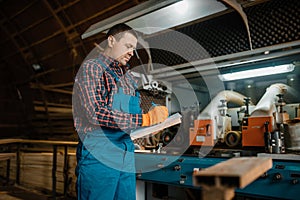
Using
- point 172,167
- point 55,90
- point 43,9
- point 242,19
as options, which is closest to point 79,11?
point 43,9

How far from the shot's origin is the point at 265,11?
216 centimetres

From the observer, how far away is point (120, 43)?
1658 millimetres

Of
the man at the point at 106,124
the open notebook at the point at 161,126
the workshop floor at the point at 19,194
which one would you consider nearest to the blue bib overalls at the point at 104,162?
the man at the point at 106,124

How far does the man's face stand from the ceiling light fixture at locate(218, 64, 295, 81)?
1.15 m

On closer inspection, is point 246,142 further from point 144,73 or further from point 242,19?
point 144,73

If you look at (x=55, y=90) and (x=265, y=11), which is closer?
(x=265, y=11)

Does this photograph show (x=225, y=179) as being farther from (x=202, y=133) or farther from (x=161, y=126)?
(x=202, y=133)

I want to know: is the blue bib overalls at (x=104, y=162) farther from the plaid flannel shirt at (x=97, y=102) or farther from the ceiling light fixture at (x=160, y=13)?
the ceiling light fixture at (x=160, y=13)

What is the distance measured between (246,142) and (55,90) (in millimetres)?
4577

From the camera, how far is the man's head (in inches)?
65.2

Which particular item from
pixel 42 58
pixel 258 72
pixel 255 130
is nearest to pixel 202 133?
pixel 255 130

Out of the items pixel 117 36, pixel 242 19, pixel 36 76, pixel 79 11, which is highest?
pixel 79 11

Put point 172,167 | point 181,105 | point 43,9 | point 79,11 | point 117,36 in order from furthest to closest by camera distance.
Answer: point 43,9 → point 79,11 → point 181,105 → point 172,167 → point 117,36

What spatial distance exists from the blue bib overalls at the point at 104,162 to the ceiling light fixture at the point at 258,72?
1266mm
